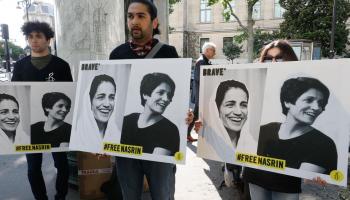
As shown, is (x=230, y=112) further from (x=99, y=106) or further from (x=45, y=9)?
(x=45, y=9)

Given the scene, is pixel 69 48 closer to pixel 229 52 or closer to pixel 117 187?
pixel 117 187

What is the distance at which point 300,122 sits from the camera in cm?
180

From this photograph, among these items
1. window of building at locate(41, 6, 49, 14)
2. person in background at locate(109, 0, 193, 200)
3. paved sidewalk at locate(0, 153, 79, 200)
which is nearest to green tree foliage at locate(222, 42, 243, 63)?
paved sidewalk at locate(0, 153, 79, 200)

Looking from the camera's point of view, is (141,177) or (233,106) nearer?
(233,106)

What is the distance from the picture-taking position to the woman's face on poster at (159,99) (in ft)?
6.84

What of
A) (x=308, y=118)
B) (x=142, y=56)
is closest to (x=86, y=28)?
(x=142, y=56)

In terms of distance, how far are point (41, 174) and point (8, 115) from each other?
3.00 feet

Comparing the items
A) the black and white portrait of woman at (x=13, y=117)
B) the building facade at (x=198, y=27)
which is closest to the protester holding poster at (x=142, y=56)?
the black and white portrait of woman at (x=13, y=117)

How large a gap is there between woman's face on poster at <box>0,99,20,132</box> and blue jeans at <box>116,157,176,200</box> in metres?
1.05

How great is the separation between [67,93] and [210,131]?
1322 mm

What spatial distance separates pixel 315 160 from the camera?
175 centimetres

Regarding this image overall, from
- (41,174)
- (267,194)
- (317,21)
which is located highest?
(317,21)

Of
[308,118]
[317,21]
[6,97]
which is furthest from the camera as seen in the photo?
[317,21]

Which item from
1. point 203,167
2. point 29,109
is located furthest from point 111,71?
point 203,167
